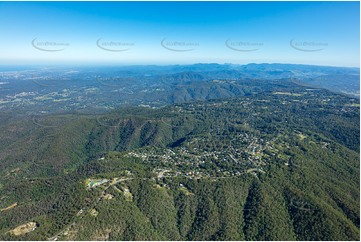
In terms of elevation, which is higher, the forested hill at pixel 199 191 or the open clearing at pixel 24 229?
→ the open clearing at pixel 24 229

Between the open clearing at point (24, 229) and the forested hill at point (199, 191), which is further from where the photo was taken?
the forested hill at point (199, 191)

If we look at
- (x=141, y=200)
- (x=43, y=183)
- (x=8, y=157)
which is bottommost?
(x=8, y=157)

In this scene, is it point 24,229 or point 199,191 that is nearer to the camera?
point 24,229

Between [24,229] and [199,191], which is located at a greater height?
[24,229]

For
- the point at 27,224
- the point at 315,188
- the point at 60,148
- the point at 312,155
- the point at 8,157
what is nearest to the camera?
the point at 27,224

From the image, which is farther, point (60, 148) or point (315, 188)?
point (60, 148)

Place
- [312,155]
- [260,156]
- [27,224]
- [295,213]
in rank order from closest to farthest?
[27,224], [295,213], [260,156], [312,155]

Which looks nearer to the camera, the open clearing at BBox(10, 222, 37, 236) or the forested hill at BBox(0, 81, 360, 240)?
the open clearing at BBox(10, 222, 37, 236)

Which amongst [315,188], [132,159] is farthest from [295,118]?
[132,159]

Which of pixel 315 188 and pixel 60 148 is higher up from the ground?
pixel 315 188

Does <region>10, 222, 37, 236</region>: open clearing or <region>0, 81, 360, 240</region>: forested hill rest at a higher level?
<region>10, 222, 37, 236</region>: open clearing

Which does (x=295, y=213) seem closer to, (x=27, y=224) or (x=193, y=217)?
(x=193, y=217)
